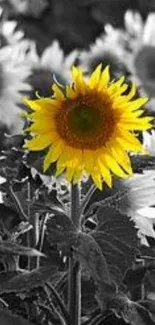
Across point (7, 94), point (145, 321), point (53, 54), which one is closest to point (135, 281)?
point (145, 321)

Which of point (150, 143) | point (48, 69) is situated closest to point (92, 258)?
point (150, 143)

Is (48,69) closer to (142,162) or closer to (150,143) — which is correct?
(150,143)

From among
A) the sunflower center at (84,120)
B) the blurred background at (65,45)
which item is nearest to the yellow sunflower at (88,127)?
the sunflower center at (84,120)

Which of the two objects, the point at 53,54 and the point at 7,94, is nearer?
the point at 7,94

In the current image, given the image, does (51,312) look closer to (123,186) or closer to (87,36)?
(123,186)

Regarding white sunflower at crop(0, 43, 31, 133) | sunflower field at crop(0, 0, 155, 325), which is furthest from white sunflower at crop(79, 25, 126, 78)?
sunflower field at crop(0, 0, 155, 325)

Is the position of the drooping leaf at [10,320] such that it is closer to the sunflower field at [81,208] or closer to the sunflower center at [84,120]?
the sunflower field at [81,208]
